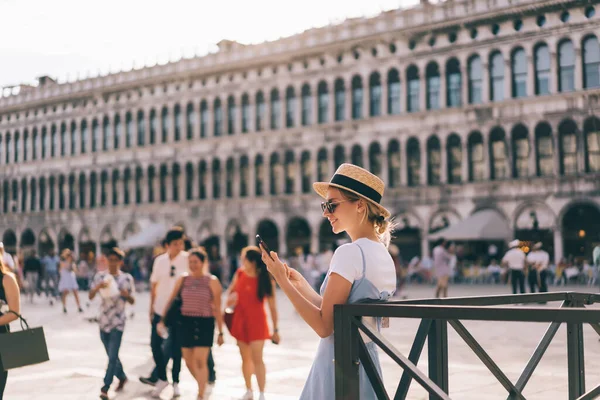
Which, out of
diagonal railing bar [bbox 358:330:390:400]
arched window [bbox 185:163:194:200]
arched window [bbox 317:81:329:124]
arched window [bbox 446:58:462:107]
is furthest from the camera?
arched window [bbox 185:163:194:200]

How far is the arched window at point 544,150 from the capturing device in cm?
3831

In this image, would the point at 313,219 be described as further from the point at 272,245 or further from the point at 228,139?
the point at 228,139

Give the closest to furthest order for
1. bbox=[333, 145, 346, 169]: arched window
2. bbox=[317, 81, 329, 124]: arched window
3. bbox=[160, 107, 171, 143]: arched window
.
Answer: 1. bbox=[333, 145, 346, 169]: arched window
2. bbox=[317, 81, 329, 124]: arched window
3. bbox=[160, 107, 171, 143]: arched window

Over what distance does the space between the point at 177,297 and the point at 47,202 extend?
2136 inches

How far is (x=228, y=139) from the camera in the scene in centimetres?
4962

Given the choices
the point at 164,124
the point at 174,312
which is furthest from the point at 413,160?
the point at 174,312

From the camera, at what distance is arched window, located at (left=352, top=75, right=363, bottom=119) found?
44688mm

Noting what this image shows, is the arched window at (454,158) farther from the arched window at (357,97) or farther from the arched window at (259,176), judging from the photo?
the arched window at (259,176)

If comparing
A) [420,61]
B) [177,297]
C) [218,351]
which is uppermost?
[420,61]

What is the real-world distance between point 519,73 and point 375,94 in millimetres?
7943

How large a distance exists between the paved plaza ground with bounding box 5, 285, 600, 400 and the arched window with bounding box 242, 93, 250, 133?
32.7 metres

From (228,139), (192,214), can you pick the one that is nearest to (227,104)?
(228,139)

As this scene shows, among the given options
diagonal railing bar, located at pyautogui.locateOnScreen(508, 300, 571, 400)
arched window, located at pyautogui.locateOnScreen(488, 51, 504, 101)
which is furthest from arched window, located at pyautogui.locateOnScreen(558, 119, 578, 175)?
diagonal railing bar, located at pyautogui.locateOnScreen(508, 300, 571, 400)

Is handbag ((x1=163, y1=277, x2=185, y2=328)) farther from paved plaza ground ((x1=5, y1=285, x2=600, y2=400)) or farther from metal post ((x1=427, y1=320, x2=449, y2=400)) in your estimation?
metal post ((x1=427, y1=320, x2=449, y2=400))
